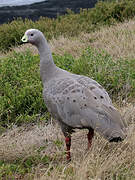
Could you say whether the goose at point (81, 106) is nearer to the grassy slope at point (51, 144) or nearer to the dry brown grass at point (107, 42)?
the grassy slope at point (51, 144)

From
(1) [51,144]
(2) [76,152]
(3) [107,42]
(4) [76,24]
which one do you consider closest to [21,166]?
(1) [51,144]

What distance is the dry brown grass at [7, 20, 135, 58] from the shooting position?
775 cm

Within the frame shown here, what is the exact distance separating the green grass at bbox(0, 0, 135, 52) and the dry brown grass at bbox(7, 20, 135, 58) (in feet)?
2.22

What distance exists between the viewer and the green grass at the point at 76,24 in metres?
10.6

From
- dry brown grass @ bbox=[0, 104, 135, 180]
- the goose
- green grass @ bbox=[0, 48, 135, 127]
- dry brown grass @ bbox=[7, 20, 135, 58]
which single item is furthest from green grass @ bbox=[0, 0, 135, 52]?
the goose

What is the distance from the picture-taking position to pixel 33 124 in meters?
5.07

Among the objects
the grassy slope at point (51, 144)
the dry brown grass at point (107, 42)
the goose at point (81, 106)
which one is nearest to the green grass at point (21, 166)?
the grassy slope at point (51, 144)

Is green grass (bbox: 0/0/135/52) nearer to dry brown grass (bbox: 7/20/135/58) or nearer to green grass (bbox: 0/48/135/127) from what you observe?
dry brown grass (bbox: 7/20/135/58)

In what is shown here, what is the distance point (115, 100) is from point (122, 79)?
1.57 feet

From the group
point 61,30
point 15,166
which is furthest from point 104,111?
point 61,30

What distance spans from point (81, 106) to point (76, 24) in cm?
758

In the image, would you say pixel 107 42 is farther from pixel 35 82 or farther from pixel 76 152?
pixel 76 152

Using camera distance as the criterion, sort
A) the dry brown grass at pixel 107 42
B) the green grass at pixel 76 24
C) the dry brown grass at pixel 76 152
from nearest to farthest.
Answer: the dry brown grass at pixel 76 152, the dry brown grass at pixel 107 42, the green grass at pixel 76 24

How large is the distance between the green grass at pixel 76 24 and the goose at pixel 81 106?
21.1 feet
